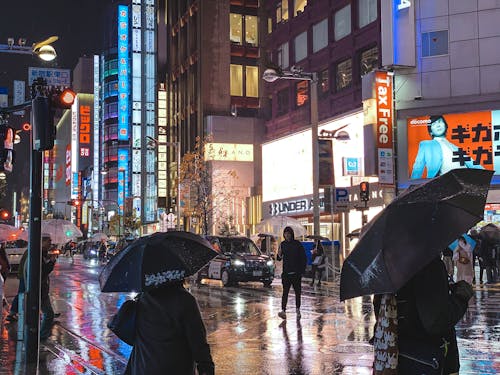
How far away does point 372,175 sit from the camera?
34.2 m

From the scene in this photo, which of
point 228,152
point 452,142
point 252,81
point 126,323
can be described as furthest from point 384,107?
point 252,81

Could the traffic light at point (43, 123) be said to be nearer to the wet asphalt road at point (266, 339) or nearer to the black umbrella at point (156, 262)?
the wet asphalt road at point (266, 339)

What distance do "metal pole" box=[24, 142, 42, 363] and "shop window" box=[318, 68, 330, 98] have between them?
110 ft

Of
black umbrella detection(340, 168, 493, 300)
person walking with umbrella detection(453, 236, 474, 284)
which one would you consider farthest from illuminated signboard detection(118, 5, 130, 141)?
black umbrella detection(340, 168, 493, 300)

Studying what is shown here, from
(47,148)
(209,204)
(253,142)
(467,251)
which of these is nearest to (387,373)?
(47,148)

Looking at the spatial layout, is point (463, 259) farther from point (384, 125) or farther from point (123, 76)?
point (123, 76)

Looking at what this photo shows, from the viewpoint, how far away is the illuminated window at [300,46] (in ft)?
150

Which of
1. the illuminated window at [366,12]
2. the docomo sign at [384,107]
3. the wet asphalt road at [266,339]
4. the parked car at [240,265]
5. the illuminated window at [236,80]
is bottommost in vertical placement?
the wet asphalt road at [266,339]

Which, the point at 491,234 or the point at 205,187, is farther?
the point at 205,187

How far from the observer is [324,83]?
42.9 metres

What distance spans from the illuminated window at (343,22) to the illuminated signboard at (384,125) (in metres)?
7.47

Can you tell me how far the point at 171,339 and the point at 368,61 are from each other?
116 ft

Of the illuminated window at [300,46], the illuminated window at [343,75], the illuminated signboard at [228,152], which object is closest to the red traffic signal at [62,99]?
the illuminated window at [343,75]

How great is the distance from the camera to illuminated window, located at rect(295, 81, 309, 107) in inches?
1795
